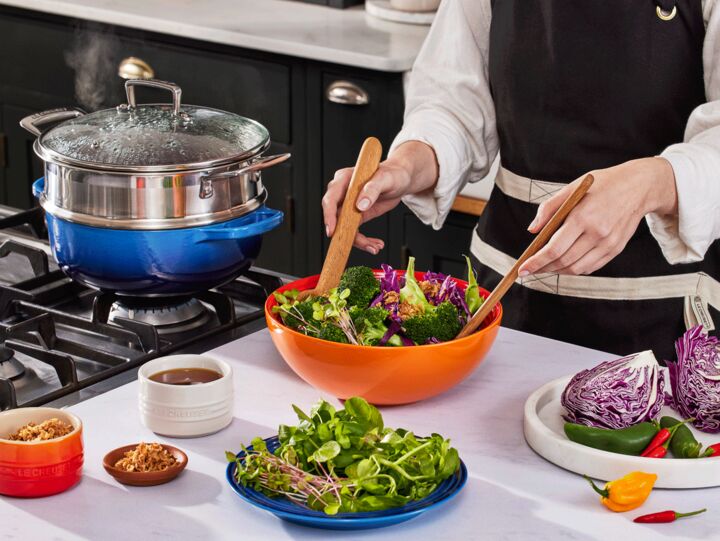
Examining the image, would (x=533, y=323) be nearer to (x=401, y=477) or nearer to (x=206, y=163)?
(x=206, y=163)

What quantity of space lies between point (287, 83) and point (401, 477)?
6.77ft

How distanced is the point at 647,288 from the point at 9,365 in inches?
35.4

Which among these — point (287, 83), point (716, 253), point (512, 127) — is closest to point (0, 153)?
point (287, 83)

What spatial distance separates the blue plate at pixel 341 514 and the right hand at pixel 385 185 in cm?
42

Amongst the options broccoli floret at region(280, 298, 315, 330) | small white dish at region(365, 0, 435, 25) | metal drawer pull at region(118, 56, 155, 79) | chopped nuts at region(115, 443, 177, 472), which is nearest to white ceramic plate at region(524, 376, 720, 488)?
broccoli floret at region(280, 298, 315, 330)

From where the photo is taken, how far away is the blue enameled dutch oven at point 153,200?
4.76ft

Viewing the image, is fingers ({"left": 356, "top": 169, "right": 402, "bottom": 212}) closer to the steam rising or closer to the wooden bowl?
the wooden bowl

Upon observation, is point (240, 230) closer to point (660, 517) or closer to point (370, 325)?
point (370, 325)

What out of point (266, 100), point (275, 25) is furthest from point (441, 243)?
point (275, 25)

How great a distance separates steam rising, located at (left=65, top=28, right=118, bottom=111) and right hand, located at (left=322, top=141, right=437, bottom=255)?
6.03 feet

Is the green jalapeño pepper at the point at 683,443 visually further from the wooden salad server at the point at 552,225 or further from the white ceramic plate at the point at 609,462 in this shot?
the wooden salad server at the point at 552,225

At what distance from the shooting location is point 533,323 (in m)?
1.80

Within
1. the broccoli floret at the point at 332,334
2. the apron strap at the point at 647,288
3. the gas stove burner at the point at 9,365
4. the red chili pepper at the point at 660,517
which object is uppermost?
the broccoli floret at the point at 332,334

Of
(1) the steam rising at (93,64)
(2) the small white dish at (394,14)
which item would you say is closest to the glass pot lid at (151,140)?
(2) the small white dish at (394,14)
